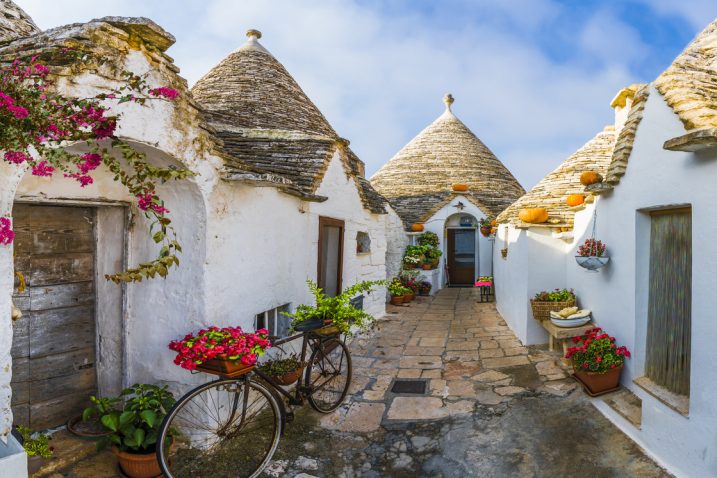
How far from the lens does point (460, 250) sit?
15250 millimetres

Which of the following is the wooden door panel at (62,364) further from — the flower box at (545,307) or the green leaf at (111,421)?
the flower box at (545,307)

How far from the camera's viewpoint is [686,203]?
3.31 metres

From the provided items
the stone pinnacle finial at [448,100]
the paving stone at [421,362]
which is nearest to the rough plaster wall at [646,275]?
the paving stone at [421,362]

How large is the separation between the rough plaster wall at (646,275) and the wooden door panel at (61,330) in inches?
195

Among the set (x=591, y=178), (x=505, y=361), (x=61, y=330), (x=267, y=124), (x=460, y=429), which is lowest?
(x=460, y=429)

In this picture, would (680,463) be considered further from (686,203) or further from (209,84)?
(209,84)

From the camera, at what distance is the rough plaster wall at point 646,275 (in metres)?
3.02

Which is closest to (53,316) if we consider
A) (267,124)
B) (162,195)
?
(162,195)

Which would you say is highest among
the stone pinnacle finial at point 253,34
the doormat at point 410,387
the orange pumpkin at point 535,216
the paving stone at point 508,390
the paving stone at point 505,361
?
the stone pinnacle finial at point 253,34

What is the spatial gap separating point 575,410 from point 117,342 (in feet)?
14.7

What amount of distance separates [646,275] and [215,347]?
13.1ft

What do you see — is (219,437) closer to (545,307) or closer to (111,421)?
(111,421)

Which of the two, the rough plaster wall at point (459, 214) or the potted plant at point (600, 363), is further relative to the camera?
the rough plaster wall at point (459, 214)

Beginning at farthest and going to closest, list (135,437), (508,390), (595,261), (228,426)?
1. (508,390)
2. (595,261)
3. (228,426)
4. (135,437)
